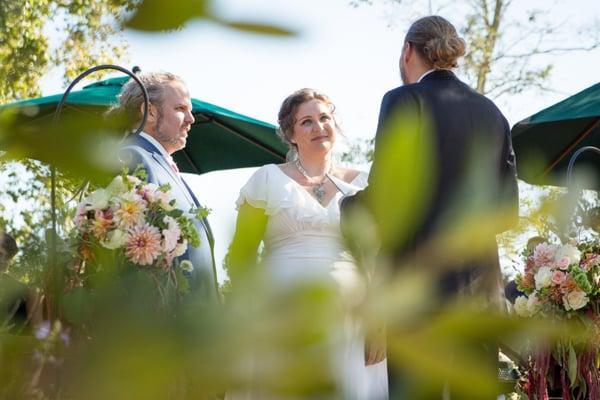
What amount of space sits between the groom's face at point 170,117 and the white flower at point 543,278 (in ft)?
4.96

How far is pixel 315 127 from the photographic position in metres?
3.48

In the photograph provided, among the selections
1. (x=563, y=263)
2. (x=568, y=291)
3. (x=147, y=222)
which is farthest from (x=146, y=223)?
(x=563, y=263)

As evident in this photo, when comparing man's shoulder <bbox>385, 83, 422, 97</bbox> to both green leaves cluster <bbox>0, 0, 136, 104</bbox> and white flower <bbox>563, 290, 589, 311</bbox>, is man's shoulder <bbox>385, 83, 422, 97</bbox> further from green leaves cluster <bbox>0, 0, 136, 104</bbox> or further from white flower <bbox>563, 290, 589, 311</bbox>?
white flower <bbox>563, 290, 589, 311</bbox>

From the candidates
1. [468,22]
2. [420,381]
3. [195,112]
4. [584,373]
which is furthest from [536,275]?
[420,381]

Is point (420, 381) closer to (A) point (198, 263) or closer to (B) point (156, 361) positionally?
(B) point (156, 361)

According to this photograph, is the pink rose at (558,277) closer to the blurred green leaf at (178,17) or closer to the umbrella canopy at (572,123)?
the umbrella canopy at (572,123)

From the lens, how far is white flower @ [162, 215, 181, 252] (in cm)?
240

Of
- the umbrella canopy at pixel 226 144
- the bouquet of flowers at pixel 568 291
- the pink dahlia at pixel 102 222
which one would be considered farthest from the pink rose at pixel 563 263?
the umbrella canopy at pixel 226 144

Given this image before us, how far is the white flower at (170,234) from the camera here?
2.40m

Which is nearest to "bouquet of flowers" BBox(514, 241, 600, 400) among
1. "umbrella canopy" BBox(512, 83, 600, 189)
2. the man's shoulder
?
"umbrella canopy" BBox(512, 83, 600, 189)

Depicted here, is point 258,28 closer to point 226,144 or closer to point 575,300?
point 575,300

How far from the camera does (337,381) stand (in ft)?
1.18

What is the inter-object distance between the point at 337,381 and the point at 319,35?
0.45ft

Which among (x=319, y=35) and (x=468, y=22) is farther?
(x=468, y=22)
